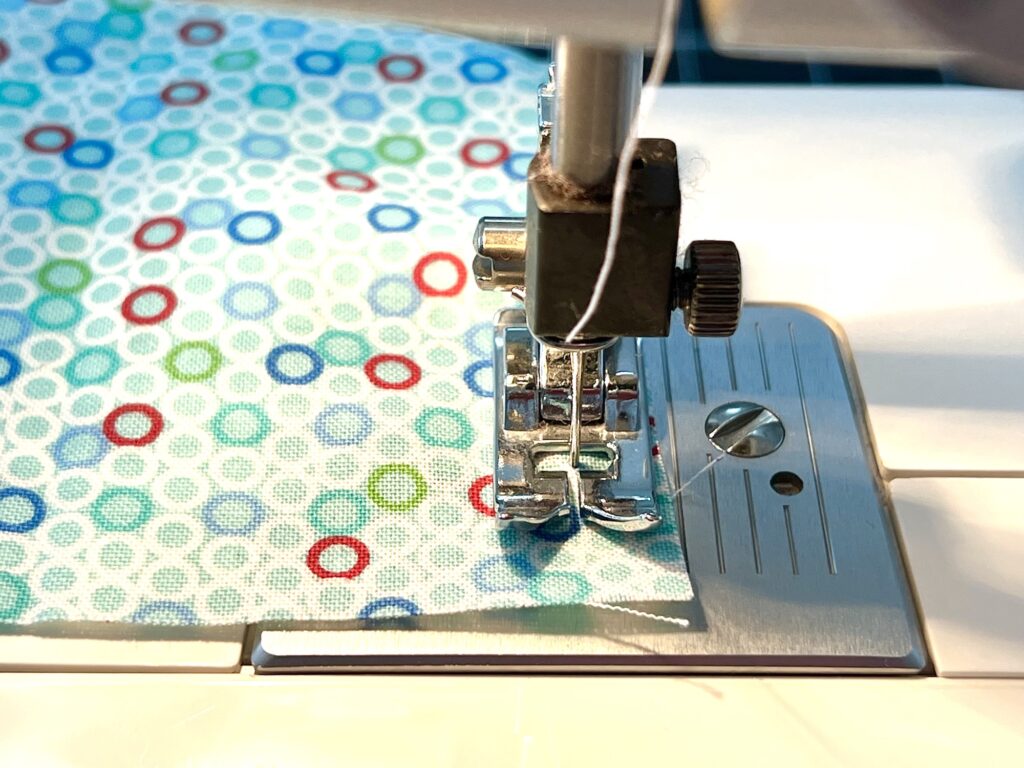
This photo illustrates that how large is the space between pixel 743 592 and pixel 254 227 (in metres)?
0.41

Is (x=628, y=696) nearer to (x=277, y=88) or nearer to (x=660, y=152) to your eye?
(x=660, y=152)

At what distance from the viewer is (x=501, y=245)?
1.83ft

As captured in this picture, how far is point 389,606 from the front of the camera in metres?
0.62

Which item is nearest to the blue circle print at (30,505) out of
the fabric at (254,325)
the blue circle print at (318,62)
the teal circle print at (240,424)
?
the fabric at (254,325)

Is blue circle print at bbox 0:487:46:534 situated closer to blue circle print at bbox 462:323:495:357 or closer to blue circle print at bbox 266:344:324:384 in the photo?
blue circle print at bbox 266:344:324:384

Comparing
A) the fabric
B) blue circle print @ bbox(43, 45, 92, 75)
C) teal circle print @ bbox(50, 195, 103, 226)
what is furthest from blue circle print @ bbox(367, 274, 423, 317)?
blue circle print @ bbox(43, 45, 92, 75)

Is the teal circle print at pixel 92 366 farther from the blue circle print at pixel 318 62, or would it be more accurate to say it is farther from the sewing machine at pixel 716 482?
the blue circle print at pixel 318 62

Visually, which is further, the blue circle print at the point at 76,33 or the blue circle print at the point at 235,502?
the blue circle print at the point at 76,33

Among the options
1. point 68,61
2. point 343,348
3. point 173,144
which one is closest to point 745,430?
point 343,348

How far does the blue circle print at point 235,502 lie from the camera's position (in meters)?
0.65

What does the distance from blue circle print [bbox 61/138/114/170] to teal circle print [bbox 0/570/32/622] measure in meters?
0.35

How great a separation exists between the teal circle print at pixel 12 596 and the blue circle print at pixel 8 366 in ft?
0.45

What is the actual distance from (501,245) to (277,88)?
455mm

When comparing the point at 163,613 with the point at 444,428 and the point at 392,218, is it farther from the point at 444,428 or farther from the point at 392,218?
the point at 392,218
